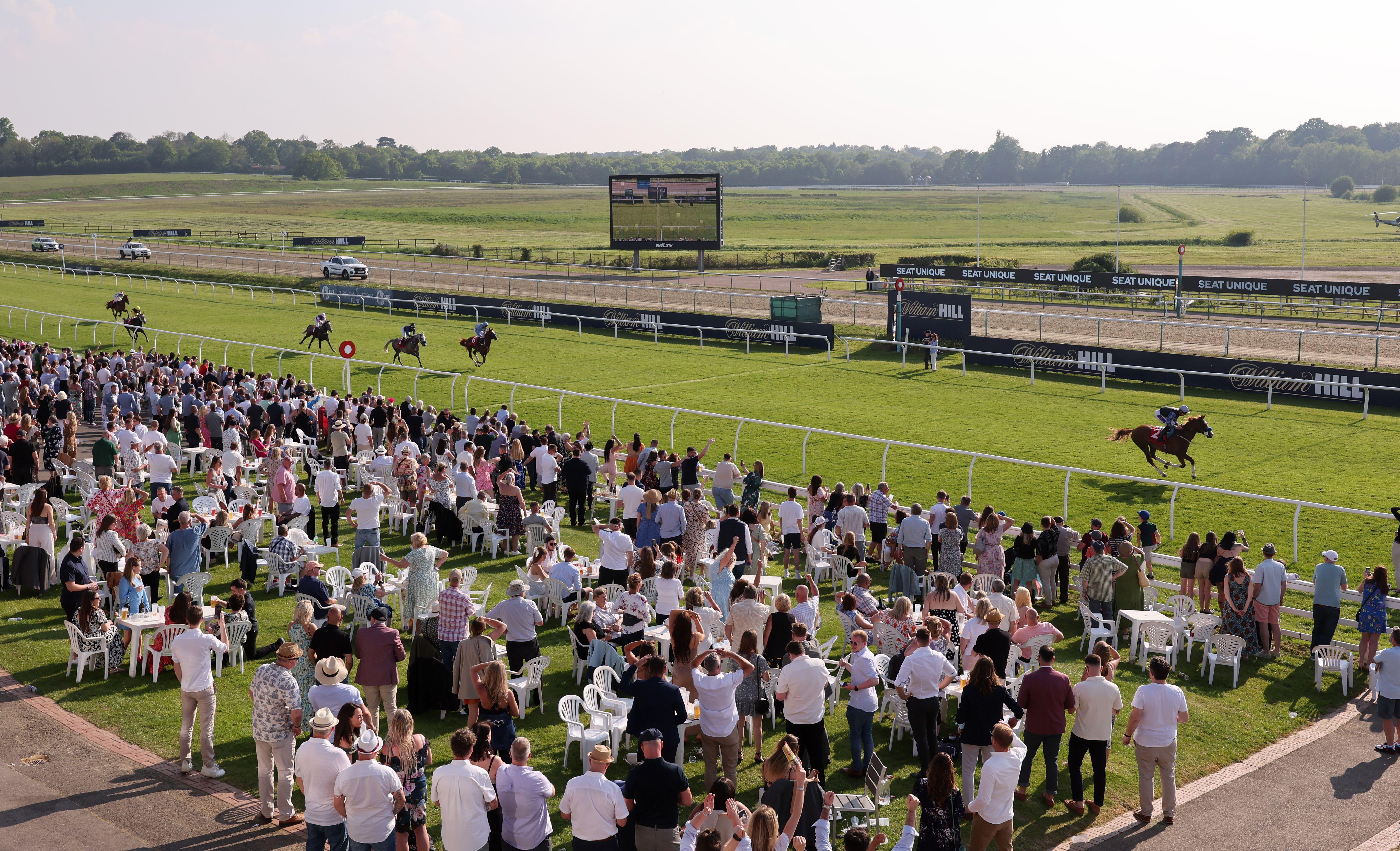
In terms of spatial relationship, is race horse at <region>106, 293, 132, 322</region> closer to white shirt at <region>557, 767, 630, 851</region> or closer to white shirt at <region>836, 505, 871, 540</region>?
white shirt at <region>836, 505, 871, 540</region>

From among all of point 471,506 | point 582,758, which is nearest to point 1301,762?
point 582,758

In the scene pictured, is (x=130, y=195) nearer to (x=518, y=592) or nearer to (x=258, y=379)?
(x=258, y=379)

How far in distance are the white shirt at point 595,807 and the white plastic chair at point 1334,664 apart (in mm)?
8344

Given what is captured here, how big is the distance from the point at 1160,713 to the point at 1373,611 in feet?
14.7

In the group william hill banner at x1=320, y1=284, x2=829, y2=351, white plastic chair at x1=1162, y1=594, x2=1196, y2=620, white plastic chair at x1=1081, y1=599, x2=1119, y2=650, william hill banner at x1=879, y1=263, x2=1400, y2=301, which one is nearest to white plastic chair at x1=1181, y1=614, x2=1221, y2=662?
white plastic chair at x1=1162, y1=594, x2=1196, y2=620

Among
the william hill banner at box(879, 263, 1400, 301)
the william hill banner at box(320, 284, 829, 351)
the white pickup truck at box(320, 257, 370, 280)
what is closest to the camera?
the william hill banner at box(320, 284, 829, 351)

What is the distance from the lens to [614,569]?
13344 mm

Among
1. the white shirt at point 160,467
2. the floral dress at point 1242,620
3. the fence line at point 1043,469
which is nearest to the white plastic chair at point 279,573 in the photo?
the white shirt at point 160,467

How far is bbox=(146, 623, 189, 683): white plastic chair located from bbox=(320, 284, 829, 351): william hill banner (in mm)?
26589

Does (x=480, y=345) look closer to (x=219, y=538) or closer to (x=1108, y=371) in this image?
(x=1108, y=371)

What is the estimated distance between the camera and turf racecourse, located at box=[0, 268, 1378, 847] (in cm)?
1059

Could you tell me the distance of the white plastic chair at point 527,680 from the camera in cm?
1045

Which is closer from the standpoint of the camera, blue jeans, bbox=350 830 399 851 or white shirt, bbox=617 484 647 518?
blue jeans, bbox=350 830 399 851

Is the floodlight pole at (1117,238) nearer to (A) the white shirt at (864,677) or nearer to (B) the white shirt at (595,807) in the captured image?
(A) the white shirt at (864,677)
